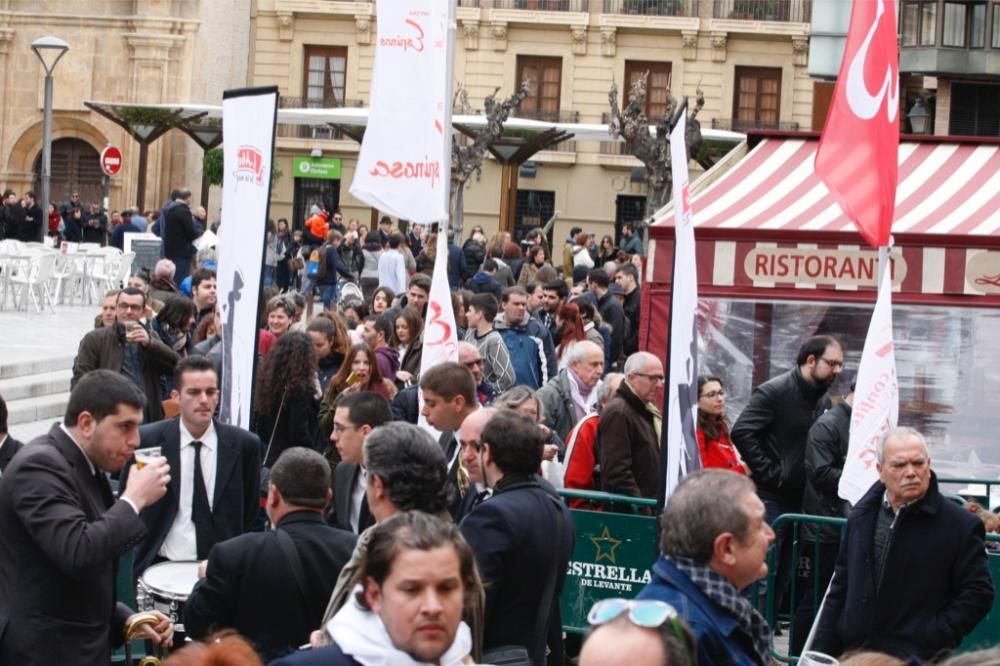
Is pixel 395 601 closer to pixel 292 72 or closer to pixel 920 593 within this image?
pixel 920 593

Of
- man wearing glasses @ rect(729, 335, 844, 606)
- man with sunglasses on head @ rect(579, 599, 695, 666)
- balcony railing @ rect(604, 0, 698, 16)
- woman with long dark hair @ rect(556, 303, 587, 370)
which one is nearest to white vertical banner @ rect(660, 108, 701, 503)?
man wearing glasses @ rect(729, 335, 844, 606)

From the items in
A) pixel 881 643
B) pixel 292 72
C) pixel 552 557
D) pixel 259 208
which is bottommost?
pixel 881 643

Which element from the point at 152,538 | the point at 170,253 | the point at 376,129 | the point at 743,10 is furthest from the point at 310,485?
the point at 743,10

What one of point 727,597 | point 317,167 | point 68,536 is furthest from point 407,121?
point 317,167

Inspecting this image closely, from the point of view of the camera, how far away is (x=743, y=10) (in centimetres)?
5419

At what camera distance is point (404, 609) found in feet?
13.4

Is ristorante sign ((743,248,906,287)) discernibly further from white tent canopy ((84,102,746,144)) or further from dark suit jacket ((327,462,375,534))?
white tent canopy ((84,102,746,144))

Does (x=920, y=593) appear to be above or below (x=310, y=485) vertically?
below

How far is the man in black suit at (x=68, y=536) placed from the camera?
218 inches

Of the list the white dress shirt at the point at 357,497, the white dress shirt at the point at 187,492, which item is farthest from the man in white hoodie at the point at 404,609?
the white dress shirt at the point at 187,492

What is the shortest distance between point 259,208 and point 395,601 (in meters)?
4.68

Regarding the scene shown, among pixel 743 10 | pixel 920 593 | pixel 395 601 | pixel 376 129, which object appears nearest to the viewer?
pixel 395 601

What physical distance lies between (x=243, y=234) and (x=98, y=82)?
41.6 metres

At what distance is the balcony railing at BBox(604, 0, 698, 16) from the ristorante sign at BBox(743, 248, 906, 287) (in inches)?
1700
